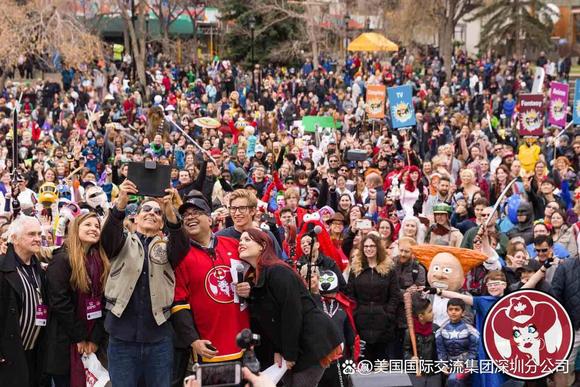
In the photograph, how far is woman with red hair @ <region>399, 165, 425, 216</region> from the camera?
13.4m

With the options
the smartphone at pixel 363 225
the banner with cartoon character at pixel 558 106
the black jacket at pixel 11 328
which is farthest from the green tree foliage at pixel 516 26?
the black jacket at pixel 11 328

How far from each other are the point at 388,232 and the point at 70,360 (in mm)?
4209

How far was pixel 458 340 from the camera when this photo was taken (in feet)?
28.0

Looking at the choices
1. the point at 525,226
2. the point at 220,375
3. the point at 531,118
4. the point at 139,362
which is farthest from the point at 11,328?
the point at 531,118

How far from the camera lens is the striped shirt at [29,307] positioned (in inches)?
282

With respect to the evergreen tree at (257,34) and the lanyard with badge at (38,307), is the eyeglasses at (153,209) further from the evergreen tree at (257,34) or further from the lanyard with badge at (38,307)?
the evergreen tree at (257,34)

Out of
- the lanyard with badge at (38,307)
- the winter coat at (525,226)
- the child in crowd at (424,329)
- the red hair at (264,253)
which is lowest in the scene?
the child in crowd at (424,329)

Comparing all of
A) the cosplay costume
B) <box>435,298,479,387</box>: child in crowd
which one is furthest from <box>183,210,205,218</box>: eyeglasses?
the cosplay costume

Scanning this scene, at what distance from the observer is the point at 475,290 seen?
935 cm

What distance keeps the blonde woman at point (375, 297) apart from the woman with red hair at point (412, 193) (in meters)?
4.05

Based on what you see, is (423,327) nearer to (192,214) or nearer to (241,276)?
(241,276)

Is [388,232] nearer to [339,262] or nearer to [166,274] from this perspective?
[339,262]

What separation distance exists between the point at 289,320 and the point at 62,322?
5.35 feet

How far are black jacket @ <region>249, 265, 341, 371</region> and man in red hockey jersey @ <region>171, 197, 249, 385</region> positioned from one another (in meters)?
0.14
